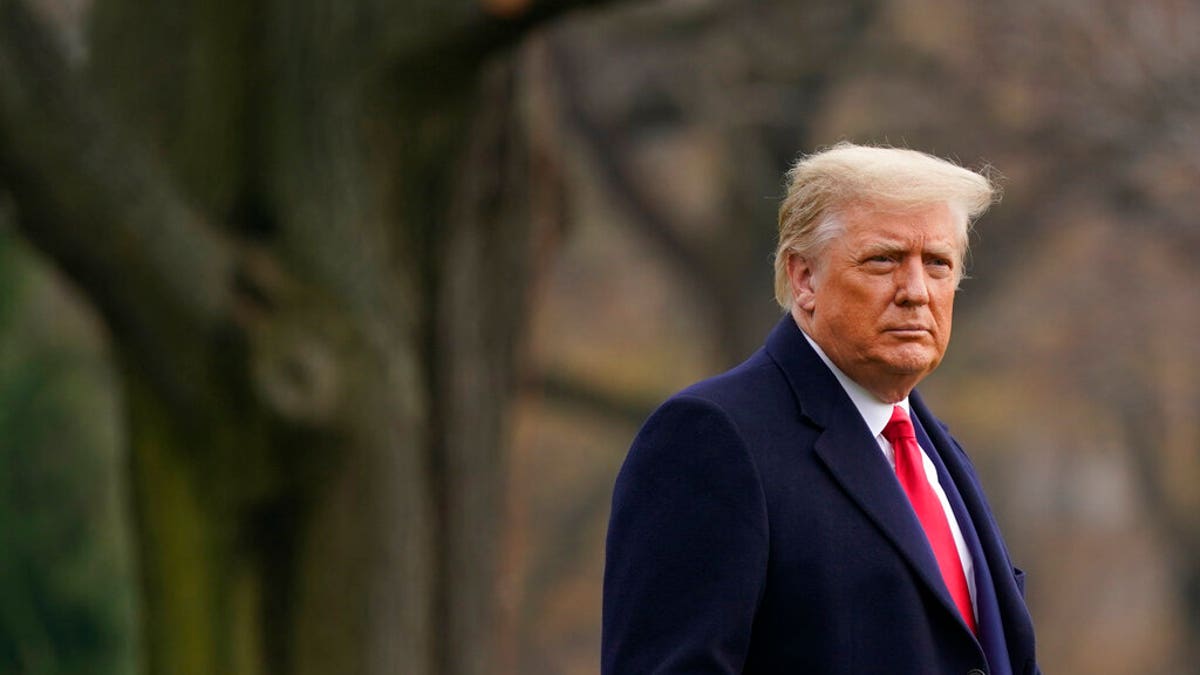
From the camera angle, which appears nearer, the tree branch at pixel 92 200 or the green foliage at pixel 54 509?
the tree branch at pixel 92 200

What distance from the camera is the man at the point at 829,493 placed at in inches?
122

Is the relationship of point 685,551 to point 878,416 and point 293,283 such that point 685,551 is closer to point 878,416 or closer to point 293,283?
point 878,416

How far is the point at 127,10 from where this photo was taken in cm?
790

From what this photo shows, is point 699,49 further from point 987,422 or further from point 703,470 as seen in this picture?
point 703,470

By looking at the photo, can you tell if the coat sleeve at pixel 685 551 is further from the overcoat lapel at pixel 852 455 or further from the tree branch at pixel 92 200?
the tree branch at pixel 92 200

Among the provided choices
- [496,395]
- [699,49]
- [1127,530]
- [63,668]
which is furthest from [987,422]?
[496,395]

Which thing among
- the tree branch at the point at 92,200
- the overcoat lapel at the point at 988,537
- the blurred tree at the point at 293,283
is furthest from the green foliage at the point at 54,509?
the overcoat lapel at the point at 988,537

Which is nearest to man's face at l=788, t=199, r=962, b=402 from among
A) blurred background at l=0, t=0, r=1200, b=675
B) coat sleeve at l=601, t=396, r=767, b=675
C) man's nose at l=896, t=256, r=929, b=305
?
man's nose at l=896, t=256, r=929, b=305

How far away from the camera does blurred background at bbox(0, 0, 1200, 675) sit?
7320 mm

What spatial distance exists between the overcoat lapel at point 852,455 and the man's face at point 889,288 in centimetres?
7

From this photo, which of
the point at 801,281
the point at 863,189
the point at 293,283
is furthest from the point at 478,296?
the point at 863,189

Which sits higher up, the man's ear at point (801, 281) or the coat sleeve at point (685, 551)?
the man's ear at point (801, 281)

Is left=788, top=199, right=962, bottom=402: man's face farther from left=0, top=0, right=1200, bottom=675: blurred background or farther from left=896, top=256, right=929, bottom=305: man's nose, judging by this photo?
left=0, top=0, right=1200, bottom=675: blurred background

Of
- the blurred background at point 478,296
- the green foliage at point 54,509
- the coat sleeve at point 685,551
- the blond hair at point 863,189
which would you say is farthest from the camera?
the green foliage at point 54,509
